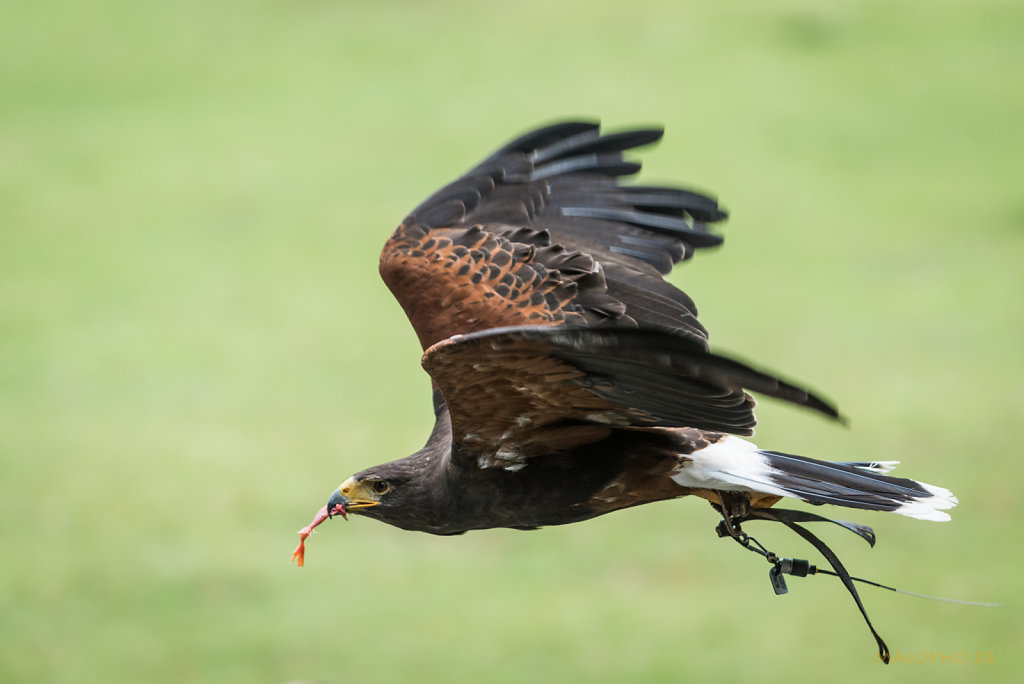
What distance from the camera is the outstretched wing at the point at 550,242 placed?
364 cm

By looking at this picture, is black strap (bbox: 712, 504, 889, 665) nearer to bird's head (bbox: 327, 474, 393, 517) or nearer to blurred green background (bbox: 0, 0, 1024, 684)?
bird's head (bbox: 327, 474, 393, 517)

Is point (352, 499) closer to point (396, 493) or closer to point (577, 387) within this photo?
point (396, 493)

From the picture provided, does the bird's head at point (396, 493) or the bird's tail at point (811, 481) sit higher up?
the bird's head at point (396, 493)

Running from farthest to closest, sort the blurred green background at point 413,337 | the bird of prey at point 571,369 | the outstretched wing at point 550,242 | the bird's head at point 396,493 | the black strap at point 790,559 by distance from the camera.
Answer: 1. the blurred green background at point 413,337
2. the outstretched wing at point 550,242
3. the bird's head at point 396,493
4. the black strap at point 790,559
5. the bird of prey at point 571,369

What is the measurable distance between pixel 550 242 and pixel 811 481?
1.08 meters

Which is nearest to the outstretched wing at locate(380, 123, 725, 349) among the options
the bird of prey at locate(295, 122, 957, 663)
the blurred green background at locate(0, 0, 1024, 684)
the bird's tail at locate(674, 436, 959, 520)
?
the bird of prey at locate(295, 122, 957, 663)

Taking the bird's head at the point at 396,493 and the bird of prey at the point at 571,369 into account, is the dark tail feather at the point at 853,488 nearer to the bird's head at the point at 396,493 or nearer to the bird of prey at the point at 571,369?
the bird of prey at the point at 571,369

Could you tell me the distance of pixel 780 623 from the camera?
917cm

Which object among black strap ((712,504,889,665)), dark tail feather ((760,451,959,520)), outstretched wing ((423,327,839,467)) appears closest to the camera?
outstretched wing ((423,327,839,467))

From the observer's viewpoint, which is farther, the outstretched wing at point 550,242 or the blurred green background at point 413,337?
the blurred green background at point 413,337

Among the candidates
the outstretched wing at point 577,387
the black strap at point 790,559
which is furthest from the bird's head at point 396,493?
the black strap at point 790,559

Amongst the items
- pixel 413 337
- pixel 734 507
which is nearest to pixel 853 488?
pixel 734 507

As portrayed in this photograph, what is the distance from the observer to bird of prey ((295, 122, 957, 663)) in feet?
9.53

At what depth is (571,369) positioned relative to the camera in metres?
2.96
